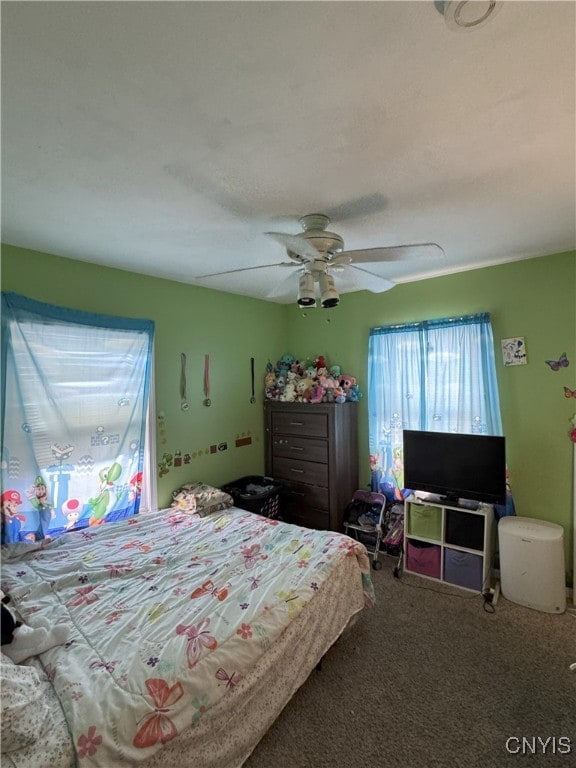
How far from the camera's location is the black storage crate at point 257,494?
316cm

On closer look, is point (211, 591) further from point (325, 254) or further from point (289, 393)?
point (289, 393)

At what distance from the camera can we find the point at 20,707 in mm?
1091

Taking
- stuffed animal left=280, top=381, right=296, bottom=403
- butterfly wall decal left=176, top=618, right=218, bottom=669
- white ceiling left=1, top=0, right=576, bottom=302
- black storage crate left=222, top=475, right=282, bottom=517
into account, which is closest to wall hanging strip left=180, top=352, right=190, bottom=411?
black storage crate left=222, top=475, right=282, bottom=517

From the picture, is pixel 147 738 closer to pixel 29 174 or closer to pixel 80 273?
pixel 29 174

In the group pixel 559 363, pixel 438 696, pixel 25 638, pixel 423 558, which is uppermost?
pixel 559 363

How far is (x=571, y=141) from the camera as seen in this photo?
1.34m

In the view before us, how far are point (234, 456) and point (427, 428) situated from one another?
187 centimetres

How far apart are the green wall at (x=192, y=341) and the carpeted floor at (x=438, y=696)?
1.83 metres

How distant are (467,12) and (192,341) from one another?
9.10 ft

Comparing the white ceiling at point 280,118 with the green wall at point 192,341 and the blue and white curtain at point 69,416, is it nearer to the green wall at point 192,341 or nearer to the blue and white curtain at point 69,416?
the green wall at point 192,341

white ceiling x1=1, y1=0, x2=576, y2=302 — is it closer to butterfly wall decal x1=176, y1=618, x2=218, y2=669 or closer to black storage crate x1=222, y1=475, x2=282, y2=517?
butterfly wall decal x1=176, y1=618, x2=218, y2=669

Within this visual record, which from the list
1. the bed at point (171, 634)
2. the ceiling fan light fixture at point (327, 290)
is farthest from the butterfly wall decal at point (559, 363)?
the bed at point (171, 634)

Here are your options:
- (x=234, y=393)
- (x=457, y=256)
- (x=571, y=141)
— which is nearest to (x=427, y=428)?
(x=457, y=256)

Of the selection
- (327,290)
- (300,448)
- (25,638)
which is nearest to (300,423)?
(300,448)
